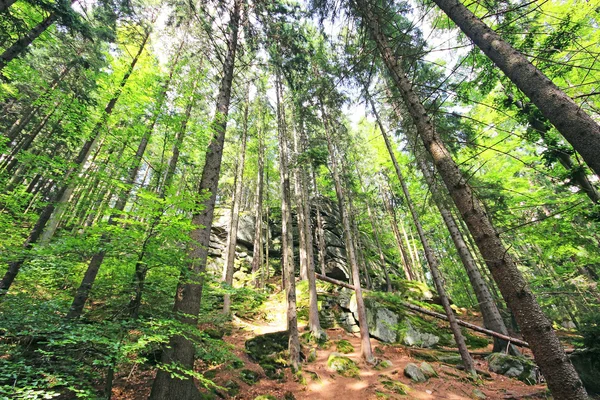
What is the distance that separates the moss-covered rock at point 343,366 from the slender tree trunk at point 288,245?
122cm

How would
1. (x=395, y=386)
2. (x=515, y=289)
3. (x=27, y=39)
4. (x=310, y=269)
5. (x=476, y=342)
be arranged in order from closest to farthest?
(x=515, y=289), (x=395, y=386), (x=27, y=39), (x=310, y=269), (x=476, y=342)

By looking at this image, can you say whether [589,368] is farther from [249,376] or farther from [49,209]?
[49,209]

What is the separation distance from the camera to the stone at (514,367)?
23.8ft

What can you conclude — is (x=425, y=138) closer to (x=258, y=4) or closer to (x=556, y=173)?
(x=258, y=4)

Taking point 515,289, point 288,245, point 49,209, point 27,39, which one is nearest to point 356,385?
point 288,245

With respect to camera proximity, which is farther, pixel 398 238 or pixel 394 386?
pixel 398 238

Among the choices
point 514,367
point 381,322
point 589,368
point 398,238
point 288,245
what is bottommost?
point 514,367

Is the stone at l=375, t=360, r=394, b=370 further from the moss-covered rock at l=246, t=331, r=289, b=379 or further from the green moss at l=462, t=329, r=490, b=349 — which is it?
the green moss at l=462, t=329, r=490, b=349

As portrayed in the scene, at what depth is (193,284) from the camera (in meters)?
5.13

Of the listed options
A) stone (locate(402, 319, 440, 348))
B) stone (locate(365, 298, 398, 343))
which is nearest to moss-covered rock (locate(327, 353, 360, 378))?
stone (locate(365, 298, 398, 343))

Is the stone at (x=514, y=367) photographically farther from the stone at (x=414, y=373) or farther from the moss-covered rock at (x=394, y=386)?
the moss-covered rock at (x=394, y=386)

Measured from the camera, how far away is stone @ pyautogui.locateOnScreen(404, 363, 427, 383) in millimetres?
7258

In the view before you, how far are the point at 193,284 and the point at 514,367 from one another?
1048 centimetres

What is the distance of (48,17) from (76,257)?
8.89 metres
